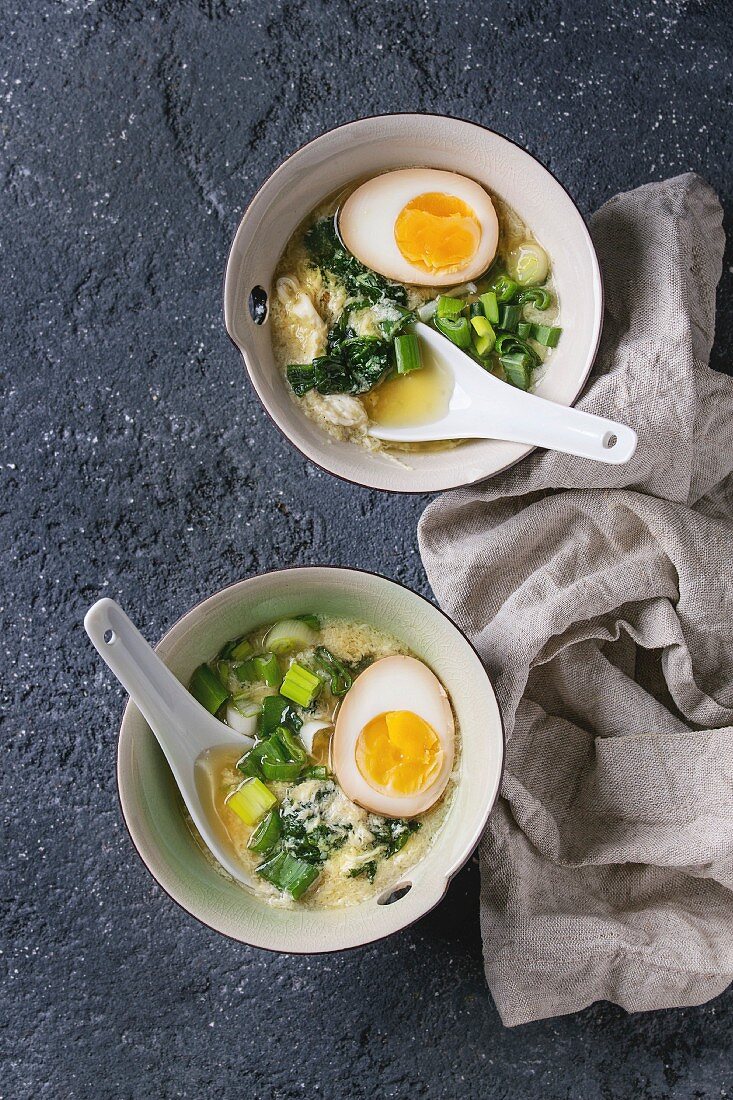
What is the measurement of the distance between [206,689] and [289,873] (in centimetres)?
33

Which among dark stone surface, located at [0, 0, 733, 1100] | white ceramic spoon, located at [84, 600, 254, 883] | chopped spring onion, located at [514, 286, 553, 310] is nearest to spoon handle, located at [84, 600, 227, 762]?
white ceramic spoon, located at [84, 600, 254, 883]

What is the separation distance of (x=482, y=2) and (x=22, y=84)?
877 mm

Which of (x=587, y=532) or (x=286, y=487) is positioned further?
(x=286, y=487)

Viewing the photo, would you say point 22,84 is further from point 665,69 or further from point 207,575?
point 665,69

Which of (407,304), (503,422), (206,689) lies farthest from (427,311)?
(206,689)

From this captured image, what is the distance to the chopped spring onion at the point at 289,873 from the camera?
5.34 feet

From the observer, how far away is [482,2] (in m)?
1.88

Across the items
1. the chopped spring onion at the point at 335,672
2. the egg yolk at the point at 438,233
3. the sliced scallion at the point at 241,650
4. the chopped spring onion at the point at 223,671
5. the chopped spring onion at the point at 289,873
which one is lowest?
the chopped spring onion at the point at 289,873

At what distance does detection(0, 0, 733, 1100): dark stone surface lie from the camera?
1.86m

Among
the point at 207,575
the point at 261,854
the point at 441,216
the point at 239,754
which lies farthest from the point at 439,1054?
the point at 441,216

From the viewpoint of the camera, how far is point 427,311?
173 centimetres

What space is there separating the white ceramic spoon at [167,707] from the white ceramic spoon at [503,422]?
0.54 meters

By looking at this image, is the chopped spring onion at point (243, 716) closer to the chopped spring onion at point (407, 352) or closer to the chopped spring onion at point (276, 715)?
the chopped spring onion at point (276, 715)

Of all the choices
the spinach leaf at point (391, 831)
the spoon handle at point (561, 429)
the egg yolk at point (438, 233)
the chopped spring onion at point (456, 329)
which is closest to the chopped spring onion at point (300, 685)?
the spinach leaf at point (391, 831)
